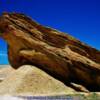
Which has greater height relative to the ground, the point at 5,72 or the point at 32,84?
the point at 5,72

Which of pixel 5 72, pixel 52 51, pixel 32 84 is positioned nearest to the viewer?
pixel 32 84

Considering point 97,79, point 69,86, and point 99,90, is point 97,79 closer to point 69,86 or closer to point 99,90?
point 99,90

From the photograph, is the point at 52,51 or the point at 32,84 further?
the point at 52,51

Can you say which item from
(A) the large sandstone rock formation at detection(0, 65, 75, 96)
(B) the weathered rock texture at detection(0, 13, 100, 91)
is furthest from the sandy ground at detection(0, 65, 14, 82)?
(A) the large sandstone rock formation at detection(0, 65, 75, 96)

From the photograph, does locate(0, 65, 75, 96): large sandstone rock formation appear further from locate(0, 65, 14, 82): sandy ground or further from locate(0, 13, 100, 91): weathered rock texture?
locate(0, 65, 14, 82): sandy ground

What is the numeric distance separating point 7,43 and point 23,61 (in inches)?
118

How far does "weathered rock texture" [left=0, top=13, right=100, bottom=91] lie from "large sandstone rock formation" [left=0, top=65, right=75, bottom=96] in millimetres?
1786

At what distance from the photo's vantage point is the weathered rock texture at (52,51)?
3541 cm

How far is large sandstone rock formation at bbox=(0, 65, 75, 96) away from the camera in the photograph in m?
31.5

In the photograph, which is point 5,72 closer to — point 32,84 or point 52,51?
point 52,51

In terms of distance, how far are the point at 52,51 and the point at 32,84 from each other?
186 inches

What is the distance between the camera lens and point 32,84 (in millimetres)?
32312

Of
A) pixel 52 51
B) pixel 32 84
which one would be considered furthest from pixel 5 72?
pixel 32 84

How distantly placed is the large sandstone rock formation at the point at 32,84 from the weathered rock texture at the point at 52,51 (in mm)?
1786
